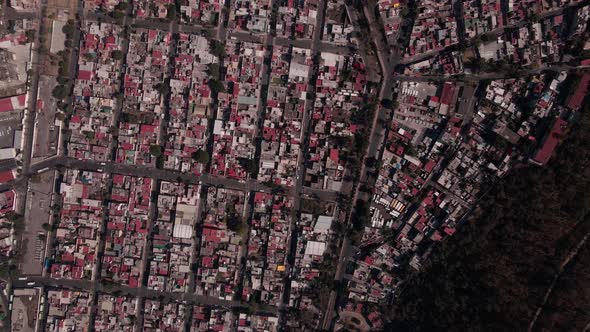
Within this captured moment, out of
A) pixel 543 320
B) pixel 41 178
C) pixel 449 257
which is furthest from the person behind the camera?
pixel 41 178

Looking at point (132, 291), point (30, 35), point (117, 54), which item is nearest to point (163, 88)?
point (117, 54)

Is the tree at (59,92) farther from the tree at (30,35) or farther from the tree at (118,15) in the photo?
the tree at (118,15)

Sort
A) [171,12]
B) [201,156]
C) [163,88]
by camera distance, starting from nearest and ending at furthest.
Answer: [171,12] < [201,156] < [163,88]

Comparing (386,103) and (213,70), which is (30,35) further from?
(386,103)

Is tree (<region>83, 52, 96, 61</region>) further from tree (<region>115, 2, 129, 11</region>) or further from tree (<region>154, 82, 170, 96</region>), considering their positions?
tree (<region>154, 82, 170, 96</region>)

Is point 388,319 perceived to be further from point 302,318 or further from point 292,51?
point 292,51

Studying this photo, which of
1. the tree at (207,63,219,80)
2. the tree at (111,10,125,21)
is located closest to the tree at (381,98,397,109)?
the tree at (207,63,219,80)

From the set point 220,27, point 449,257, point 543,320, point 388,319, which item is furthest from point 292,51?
point 543,320

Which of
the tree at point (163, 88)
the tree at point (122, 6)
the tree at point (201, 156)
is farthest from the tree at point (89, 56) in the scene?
the tree at point (201, 156)
